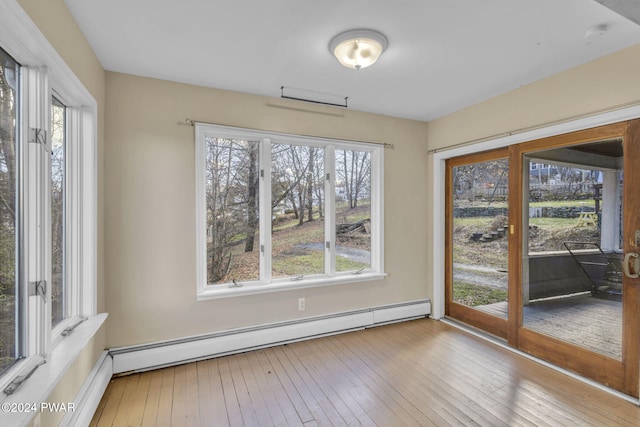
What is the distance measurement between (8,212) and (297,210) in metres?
2.25

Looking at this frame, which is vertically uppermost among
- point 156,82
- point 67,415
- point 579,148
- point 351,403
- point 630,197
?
point 156,82

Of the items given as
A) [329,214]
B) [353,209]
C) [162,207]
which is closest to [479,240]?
[353,209]

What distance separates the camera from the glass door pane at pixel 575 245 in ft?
7.61

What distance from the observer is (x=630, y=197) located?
7.16 ft

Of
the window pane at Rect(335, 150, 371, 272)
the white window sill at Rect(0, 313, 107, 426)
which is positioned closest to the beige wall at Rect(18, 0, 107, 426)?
the white window sill at Rect(0, 313, 107, 426)

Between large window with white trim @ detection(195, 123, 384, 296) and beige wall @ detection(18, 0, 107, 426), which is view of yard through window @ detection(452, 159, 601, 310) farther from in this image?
beige wall @ detection(18, 0, 107, 426)

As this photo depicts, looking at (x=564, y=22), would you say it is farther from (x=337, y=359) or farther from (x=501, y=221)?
(x=337, y=359)

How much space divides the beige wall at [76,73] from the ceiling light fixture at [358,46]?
156 centimetres

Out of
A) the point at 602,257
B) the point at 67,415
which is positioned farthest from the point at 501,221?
the point at 67,415

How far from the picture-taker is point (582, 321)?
2.52 metres

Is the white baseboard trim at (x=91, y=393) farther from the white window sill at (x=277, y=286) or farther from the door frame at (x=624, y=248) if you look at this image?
the door frame at (x=624, y=248)

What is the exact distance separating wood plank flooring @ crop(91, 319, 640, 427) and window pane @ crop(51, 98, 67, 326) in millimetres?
807

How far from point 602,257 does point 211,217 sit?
3380 mm

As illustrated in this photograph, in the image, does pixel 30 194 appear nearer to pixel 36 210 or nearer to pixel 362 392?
pixel 36 210
